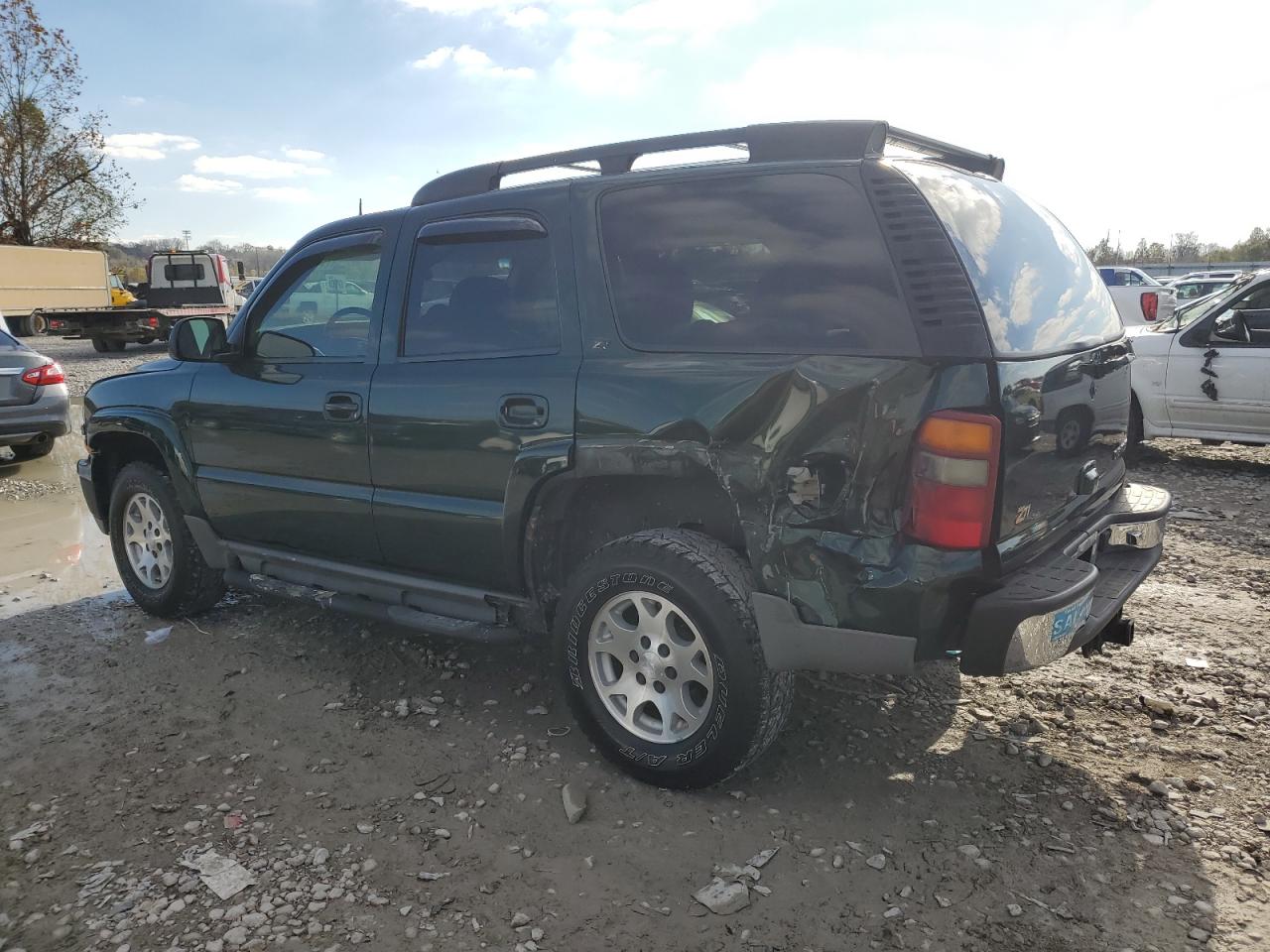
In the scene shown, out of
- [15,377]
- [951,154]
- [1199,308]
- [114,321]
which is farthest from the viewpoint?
[114,321]

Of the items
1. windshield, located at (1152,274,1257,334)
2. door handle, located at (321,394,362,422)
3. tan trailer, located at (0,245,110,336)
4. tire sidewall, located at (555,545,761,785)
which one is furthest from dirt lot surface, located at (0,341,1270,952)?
tan trailer, located at (0,245,110,336)

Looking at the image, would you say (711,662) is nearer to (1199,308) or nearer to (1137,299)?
(1199,308)

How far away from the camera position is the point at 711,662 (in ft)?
9.35

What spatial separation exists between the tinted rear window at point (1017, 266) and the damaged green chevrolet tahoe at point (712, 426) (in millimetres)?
18

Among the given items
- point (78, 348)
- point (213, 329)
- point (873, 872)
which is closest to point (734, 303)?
point (873, 872)

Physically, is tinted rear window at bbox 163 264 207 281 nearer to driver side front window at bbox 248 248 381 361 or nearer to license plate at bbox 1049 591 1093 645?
driver side front window at bbox 248 248 381 361

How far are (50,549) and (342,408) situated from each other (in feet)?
12.1

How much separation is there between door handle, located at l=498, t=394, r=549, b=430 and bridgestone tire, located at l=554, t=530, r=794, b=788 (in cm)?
49

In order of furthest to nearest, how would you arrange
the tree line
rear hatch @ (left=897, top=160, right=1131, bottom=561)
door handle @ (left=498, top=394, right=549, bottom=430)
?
the tree line
door handle @ (left=498, top=394, right=549, bottom=430)
rear hatch @ (left=897, top=160, right=1131, bottom=561)

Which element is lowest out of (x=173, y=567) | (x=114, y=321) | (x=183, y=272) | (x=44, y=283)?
(x=173, y=567)

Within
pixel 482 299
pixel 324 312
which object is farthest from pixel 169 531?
pixel 482 299

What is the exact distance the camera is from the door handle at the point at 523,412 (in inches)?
124

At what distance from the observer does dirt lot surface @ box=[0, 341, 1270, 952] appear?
2457 mm

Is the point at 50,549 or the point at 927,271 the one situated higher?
the point at 927,271
